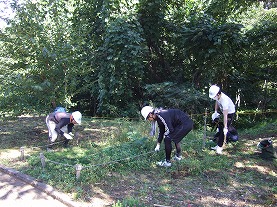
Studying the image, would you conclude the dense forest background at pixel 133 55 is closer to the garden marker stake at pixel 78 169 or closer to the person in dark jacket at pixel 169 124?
the garden marker stake at pixel 78 169

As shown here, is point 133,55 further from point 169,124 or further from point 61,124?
point 169,124

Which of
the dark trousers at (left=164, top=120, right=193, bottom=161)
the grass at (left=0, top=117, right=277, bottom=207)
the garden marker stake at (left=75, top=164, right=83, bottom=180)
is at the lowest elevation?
the grass at (left=0, top=117, right=277, bottom=207)

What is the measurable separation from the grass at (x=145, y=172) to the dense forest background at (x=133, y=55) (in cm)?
179

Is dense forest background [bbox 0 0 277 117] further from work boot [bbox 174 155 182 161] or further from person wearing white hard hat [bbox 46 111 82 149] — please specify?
work boot [bbox 174 155 182 161]

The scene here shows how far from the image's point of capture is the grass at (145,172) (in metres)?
4.59

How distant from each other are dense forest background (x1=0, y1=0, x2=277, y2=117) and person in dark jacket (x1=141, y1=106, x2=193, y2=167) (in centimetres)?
314

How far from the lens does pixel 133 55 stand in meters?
11.6

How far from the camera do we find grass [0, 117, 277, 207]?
15.0ft

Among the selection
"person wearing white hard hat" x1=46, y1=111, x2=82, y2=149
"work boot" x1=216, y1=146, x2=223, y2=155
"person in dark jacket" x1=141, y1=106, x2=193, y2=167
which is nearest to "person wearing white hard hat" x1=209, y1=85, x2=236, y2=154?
"work boot" x1=216, y1=146, x2=223, y2=155

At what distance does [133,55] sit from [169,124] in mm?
6435

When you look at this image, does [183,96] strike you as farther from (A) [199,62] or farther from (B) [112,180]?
(B) [112,180]

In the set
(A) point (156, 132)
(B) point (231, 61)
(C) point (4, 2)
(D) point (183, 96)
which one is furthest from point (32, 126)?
(B) point (231, 61)

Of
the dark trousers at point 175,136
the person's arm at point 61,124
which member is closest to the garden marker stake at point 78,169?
the dark trousers at point 175,136

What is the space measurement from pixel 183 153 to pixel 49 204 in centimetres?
347
